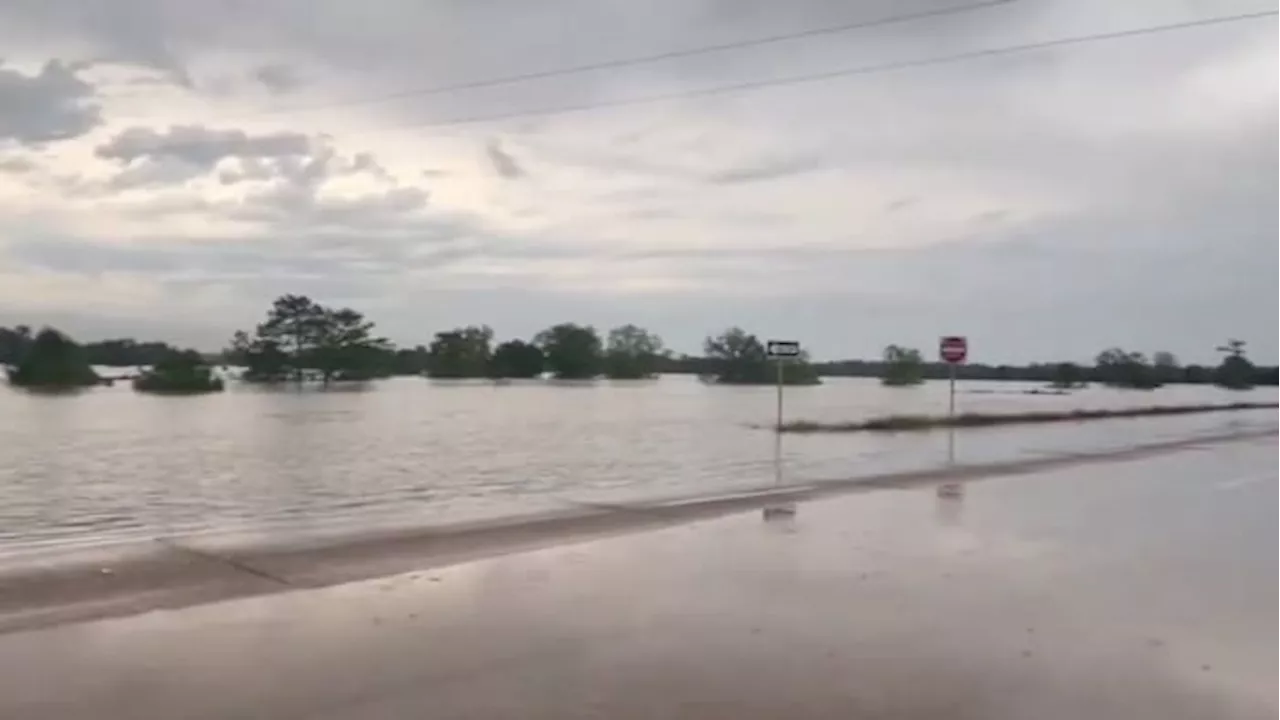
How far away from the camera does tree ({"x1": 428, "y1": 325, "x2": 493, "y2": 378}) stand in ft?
514

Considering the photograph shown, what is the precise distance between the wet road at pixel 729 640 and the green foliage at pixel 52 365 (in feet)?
347

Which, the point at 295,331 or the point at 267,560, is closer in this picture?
the point at 267,560

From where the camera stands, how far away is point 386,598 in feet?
28.7

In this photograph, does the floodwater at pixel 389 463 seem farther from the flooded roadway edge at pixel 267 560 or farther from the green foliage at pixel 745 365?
the green foliage at pixel 745 365

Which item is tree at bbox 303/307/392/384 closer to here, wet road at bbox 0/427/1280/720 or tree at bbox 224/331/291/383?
tree at bbox 224/331/291/383

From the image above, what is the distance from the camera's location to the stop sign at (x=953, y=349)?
3612cm

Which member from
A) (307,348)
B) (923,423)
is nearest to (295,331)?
(307,348)

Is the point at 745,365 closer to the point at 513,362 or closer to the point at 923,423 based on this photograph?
the point at 513,362

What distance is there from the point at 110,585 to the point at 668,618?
490cm

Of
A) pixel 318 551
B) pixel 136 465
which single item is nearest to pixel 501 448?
pixel 136 465

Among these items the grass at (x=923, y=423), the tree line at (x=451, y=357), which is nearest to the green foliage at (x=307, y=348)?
the tree line at (x=451, y=357)

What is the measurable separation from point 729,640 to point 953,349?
100.0 feet

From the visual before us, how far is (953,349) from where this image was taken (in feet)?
119

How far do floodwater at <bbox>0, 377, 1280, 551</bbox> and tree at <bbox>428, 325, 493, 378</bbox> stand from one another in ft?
348
